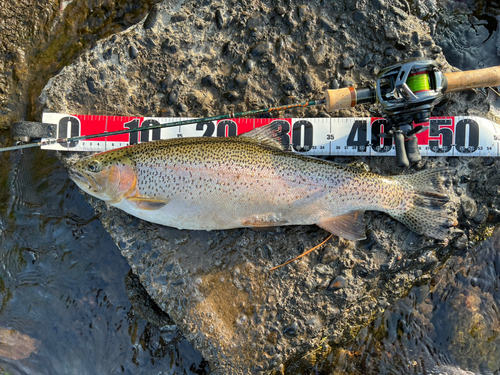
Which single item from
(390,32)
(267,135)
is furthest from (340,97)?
(390,32)

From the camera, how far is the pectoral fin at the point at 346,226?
12.5 feet

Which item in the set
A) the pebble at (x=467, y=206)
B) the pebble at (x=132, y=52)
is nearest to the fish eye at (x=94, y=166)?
the pebble at (x=132, y=52)

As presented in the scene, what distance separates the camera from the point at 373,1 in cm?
414

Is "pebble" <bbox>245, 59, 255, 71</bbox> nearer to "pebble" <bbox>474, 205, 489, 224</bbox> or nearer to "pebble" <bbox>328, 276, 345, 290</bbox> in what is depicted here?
"pebble" <bbox>328, 276, 345, 290</bbox>

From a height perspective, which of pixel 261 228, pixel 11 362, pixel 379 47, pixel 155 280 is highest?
pixel 379 47

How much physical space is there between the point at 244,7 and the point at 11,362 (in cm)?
534

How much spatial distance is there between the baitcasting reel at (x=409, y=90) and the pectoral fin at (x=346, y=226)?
80 centimetres

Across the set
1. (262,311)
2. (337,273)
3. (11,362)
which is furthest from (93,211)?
(337,273)

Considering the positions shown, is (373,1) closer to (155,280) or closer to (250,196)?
(250,196)

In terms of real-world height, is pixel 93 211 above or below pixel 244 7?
below

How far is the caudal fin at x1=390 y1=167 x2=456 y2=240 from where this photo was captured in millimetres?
3852

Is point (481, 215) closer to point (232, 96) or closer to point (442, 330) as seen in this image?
point (442, 330)

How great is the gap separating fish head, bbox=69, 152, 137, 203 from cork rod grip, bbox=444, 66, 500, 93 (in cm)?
350

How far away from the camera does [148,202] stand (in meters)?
3.68
